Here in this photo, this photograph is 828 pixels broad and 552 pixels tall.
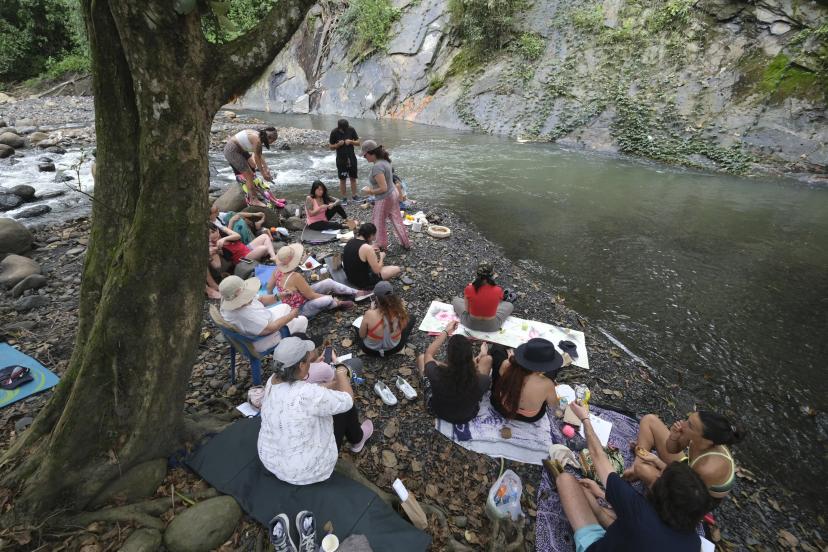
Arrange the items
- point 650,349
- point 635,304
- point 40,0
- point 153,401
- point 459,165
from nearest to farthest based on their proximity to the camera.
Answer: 1. point 153,401
2. point 650,349
3. point 635,304
4. point 459,165
5. point 40,0

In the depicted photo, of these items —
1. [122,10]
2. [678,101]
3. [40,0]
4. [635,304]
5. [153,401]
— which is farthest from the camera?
[40,0]

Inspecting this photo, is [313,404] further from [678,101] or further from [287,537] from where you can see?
[678,101]

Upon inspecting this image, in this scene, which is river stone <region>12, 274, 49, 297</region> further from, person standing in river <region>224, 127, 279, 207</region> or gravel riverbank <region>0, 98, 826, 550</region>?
person standing in river <region>224, 127, 279, 207</region>

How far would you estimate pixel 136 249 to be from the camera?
2.91 metres

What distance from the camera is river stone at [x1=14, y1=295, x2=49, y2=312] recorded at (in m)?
6.33

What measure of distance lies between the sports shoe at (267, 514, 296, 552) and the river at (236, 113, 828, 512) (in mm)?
5019

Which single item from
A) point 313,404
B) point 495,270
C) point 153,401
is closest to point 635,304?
point 495,270

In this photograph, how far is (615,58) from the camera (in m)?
19.6

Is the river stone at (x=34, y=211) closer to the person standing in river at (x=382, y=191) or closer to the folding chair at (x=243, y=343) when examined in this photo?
the person standing in river at (x=382, y=191)

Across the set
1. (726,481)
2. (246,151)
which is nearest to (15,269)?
(246,151)

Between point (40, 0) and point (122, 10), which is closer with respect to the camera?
point (122, 10)

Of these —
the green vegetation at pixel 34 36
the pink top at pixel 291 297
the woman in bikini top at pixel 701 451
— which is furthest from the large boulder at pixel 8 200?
the green vegetation at pixel 34 36

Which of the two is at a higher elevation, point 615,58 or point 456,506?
point 615,58

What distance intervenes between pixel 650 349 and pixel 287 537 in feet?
19.1
